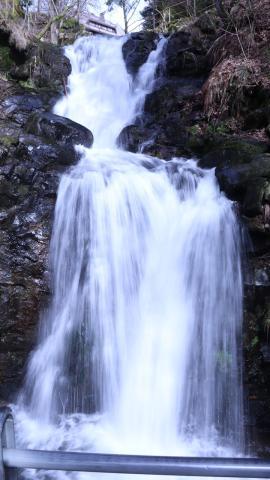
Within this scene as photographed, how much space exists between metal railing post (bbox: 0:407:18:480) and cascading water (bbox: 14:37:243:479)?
362 centimetres

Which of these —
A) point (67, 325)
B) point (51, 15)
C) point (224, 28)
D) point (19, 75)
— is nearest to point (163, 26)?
point (51, 15)

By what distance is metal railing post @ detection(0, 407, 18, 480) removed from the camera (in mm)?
1124

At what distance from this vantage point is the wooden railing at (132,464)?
1069mm

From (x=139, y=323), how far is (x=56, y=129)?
12.6ft

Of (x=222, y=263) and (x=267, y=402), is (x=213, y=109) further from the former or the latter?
(x=267, y=402)

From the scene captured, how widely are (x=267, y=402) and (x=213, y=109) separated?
19.0 ft

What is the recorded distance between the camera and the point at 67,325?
18.6ft

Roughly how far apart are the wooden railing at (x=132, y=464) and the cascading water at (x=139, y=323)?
3.66m

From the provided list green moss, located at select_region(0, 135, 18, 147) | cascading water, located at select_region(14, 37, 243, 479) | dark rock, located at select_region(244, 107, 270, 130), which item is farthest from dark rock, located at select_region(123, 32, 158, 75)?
cascading water, located at select_region(14, 37, 243, 479)

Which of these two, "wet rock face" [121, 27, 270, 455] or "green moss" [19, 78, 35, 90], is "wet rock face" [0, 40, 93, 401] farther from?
"green moss" [19, 78, 35, 90]

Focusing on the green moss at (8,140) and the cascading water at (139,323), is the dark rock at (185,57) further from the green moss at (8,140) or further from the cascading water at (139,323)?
the green moss at (8,140)

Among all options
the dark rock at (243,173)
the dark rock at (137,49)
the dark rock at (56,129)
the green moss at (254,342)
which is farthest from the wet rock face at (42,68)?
the green moss at (254,342)

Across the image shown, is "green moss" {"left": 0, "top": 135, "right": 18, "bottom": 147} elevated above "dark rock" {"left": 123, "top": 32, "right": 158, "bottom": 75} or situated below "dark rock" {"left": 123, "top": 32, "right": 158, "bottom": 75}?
below

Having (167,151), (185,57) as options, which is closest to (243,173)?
(167,151)
